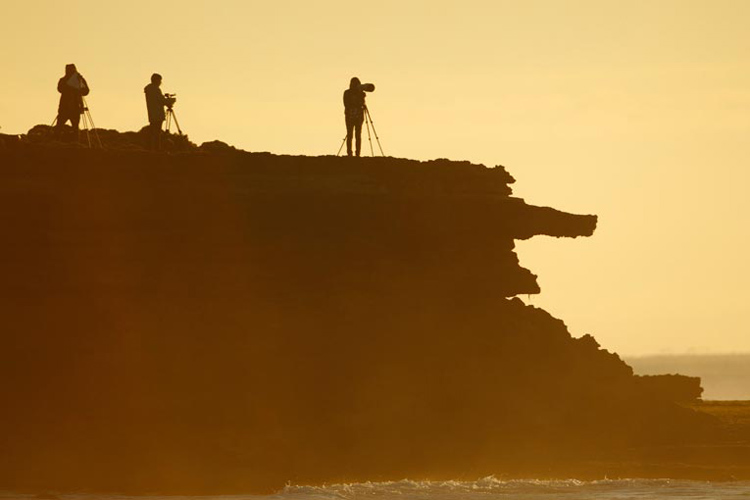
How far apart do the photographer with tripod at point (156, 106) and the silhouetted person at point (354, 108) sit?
15.5 feet

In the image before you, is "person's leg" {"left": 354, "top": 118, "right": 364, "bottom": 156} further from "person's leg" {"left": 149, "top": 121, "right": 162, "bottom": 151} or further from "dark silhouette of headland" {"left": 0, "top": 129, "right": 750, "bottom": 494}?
"person's leg" {"left": 149, "top": 121, "right": 162, "bottom": 151}

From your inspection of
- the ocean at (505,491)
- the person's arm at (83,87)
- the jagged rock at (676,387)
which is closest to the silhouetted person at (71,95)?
the person's arm at (83,87)

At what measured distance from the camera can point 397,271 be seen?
58688mm

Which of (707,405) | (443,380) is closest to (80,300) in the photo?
(443,380)

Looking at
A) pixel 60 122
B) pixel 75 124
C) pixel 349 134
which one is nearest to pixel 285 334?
pixel 349 134

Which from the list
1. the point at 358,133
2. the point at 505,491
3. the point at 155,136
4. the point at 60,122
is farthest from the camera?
the point at 358,133

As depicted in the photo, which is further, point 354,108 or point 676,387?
point 676,387

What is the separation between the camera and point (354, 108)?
193 ft

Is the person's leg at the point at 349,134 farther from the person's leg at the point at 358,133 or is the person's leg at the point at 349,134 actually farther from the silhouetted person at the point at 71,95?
the silhouetted person at the point at 71,95

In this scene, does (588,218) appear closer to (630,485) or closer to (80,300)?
(630,485)

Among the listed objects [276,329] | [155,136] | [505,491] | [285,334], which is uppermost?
[155,136]

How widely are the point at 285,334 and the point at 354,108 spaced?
664 centimetres

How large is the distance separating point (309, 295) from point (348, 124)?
5012 millimetres

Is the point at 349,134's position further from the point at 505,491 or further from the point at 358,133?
the point at 505,491
